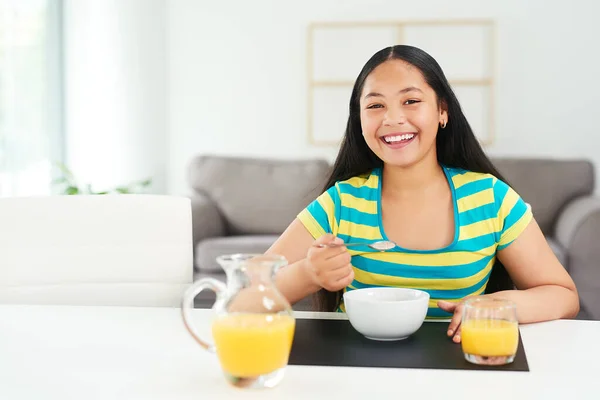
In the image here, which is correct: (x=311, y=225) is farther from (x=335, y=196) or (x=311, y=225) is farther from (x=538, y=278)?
(x=538, y=278)

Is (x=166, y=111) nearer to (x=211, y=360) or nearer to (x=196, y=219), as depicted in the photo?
(x=196, y=219)

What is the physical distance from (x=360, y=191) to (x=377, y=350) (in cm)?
63

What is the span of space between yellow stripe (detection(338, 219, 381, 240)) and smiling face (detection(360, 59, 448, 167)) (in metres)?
0.14

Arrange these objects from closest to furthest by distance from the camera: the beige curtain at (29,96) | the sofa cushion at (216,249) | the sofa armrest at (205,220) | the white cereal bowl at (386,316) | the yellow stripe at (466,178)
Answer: the white cereal bowl at (386,316) → the yellow stripe at (466,178) → the sofa cushion at (216,249) → the sofa armrest at (205,220) → the beige curtain at (29,96)

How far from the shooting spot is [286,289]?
4.62ft

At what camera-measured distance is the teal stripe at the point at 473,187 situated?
5.17 ft

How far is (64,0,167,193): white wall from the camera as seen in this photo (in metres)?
4.50

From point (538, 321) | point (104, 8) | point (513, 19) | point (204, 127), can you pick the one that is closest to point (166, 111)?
point (204, 127)

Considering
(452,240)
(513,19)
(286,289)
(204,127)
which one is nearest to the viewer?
(286,289)

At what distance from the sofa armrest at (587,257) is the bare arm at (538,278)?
1.85 m

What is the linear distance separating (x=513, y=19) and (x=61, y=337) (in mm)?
3829

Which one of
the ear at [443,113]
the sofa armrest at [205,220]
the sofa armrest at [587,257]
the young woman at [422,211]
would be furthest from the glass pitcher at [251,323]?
the sofa armrest at [205,220]

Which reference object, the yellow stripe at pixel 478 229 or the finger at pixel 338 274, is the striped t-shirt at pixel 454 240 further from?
the finger at pixel 338 274

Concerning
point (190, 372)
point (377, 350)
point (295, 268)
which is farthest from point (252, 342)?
point (295, 268)
